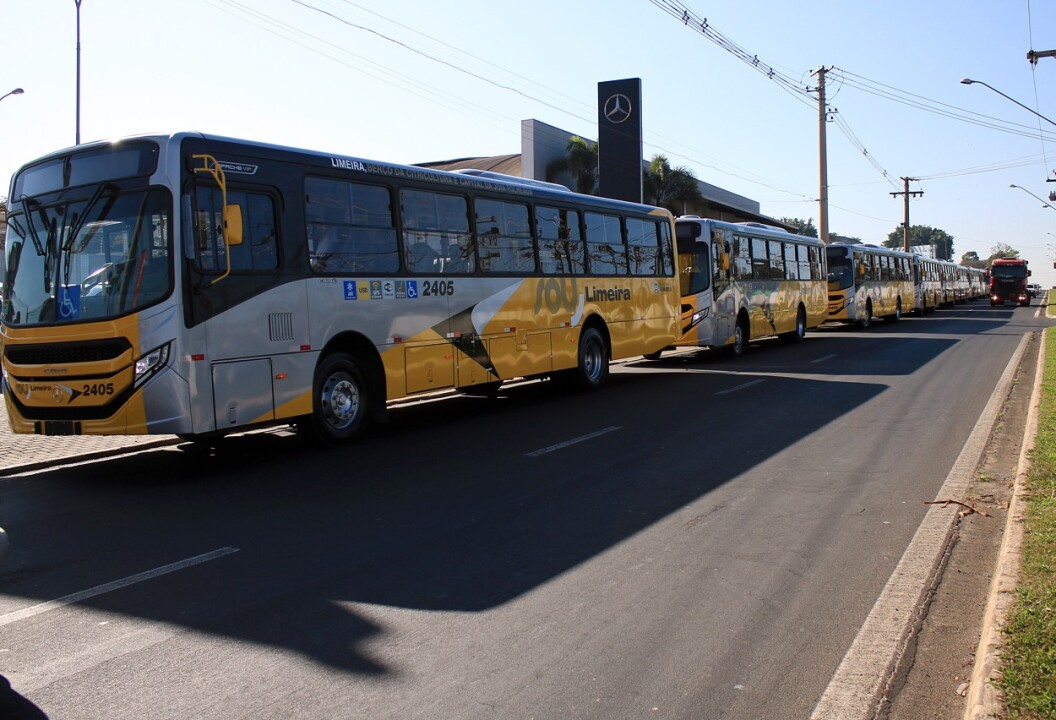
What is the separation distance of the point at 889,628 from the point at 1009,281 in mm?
73297

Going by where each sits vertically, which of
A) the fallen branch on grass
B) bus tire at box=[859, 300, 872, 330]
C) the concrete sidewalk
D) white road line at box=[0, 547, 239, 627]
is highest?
bus tire at box=[859, 300, 872, 330]

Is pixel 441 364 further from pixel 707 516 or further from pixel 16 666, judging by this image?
pixel 16 666

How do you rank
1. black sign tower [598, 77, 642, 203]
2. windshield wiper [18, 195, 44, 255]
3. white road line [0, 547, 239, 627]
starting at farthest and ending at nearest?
black sign tower [598, 77, 642, 203] → windshield wiper [18, 195, 44, 255] → white road line [0, 547, 239, 627]

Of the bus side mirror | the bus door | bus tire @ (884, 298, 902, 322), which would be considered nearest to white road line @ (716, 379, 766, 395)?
the bus door

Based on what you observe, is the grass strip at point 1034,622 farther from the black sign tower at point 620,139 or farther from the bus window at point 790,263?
the black sign tower at point 620,139

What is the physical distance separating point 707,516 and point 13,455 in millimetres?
8089

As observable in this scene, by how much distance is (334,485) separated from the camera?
843cm

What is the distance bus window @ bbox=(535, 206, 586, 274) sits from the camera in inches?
579

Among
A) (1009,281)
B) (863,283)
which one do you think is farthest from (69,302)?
(1009,281)

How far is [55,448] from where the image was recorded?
1102 centimetres

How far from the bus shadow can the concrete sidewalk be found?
35 centimetres

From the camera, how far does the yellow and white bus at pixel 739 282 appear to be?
21.5 m

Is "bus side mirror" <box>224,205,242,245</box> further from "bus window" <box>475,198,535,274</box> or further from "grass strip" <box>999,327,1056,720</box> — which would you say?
"grass strip" <box>999,327,1056,720</box>

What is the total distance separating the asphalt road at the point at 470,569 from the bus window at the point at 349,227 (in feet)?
7.07
